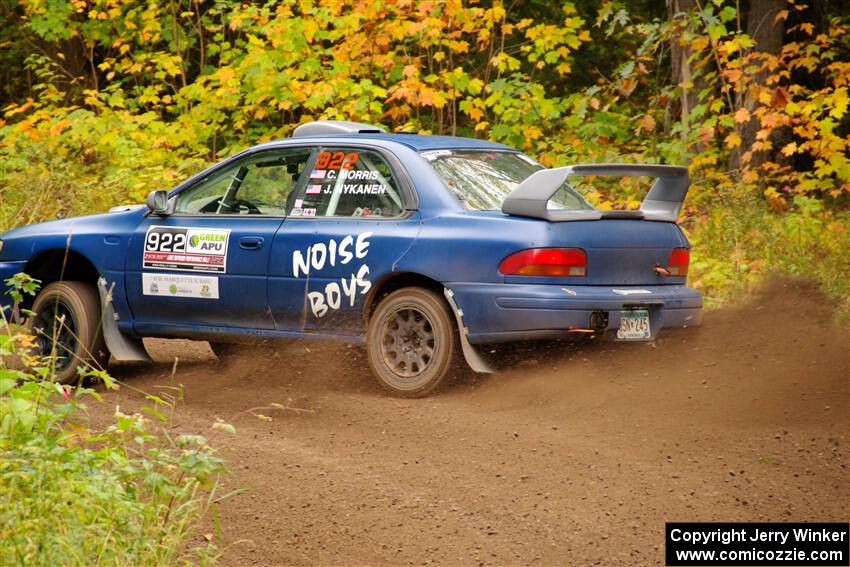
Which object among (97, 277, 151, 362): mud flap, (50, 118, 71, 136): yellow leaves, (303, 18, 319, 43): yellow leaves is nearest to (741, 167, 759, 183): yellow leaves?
(303, 18, 319, 43): yellow leaves

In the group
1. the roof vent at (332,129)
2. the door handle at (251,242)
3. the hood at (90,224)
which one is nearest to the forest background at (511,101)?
the hood at (90,224)

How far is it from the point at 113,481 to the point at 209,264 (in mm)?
4134

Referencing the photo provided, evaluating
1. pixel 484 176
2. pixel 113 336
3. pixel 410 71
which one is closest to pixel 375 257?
pixel 484 176

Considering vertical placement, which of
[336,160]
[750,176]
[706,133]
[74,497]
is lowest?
[74,497]

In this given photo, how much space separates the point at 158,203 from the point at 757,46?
8.84 meters

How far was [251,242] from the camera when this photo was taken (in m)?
8.55

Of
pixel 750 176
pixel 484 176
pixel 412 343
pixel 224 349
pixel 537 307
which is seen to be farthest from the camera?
pixel 750 176

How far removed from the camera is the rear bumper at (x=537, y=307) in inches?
297

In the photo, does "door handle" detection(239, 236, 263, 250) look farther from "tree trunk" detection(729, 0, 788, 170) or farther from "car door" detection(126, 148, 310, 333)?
"tree trunk" detection(729, 0, 788, 170)

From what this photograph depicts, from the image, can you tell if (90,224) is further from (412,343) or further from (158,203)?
(412,343)

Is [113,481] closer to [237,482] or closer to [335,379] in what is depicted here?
[237,482]

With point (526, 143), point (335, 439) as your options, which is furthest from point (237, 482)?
point (526, 143)

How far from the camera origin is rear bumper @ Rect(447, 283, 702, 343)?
24.7ft

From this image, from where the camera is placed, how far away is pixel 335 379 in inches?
338
